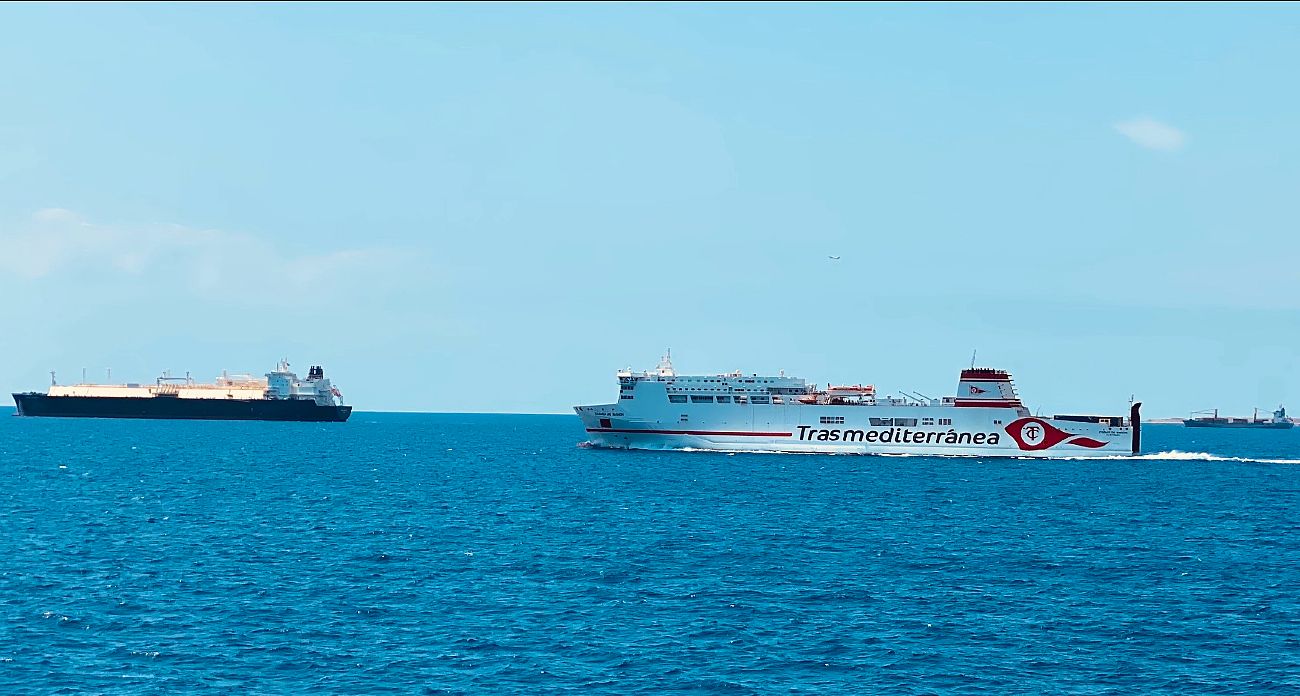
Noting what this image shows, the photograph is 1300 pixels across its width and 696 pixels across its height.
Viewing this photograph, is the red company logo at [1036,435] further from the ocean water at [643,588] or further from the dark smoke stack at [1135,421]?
the ocean water at [643,588]

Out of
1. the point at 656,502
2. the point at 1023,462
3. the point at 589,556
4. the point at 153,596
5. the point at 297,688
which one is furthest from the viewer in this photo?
the point at 1023,462

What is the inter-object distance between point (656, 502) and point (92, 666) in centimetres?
4092

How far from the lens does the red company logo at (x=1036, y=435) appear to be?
10712cm

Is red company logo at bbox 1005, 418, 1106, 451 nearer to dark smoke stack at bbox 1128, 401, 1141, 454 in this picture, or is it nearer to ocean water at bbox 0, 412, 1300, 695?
dark smoke stack at bbox 1128, 401, 1141, 454

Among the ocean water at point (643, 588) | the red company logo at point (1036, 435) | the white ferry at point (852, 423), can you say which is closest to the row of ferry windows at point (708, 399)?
the white ferry at point (852, 423)

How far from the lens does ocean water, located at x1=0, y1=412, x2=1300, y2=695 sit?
29172 millimetres

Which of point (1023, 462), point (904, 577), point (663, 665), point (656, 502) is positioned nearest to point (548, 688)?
point (663, 665)

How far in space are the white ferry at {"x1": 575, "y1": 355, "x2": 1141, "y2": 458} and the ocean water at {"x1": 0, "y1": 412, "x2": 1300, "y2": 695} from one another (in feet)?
89.3

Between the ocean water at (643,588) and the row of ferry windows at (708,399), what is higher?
the row of ferry windows at (708,399)

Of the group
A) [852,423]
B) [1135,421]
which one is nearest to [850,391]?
[852,423]

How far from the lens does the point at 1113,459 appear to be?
371 ft

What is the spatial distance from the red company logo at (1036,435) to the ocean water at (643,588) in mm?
27328

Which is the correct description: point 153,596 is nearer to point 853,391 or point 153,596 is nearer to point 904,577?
point 904,577

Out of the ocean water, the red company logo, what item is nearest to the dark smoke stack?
the red company logo
